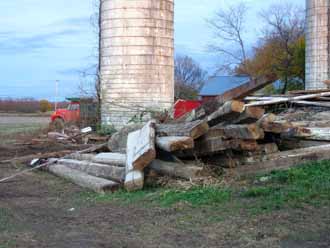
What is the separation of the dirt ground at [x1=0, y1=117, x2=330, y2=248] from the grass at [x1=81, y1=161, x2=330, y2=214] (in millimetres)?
186

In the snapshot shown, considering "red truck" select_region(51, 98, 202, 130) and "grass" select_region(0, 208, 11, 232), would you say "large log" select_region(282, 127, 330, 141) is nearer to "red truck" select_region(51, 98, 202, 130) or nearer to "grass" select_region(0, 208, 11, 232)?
"grass" select_region(0, 208, 11, 232)

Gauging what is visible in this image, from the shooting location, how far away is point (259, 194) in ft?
27.0

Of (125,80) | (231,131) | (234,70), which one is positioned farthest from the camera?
(234,70)

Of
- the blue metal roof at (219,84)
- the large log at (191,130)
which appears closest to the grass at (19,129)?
the large log at (191,130)

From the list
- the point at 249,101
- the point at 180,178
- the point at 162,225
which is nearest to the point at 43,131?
the point at 249,101

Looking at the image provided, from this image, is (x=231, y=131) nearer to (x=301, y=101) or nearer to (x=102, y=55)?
(x=301, y=101)

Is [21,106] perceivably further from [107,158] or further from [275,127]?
[275,127]

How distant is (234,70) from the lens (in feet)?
198

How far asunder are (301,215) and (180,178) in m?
2.95

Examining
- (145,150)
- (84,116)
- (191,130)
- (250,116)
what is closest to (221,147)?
(191,130)

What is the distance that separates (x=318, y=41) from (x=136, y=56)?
46.5ft

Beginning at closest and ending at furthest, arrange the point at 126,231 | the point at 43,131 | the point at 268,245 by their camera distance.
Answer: the point at 268,245, the point at 126,231, the point at 43,131

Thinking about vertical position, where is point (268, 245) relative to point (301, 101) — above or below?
below

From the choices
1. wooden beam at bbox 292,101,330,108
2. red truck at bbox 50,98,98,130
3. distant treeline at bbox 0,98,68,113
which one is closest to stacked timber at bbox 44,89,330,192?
wooden beam at bbox 292,101,330,108
